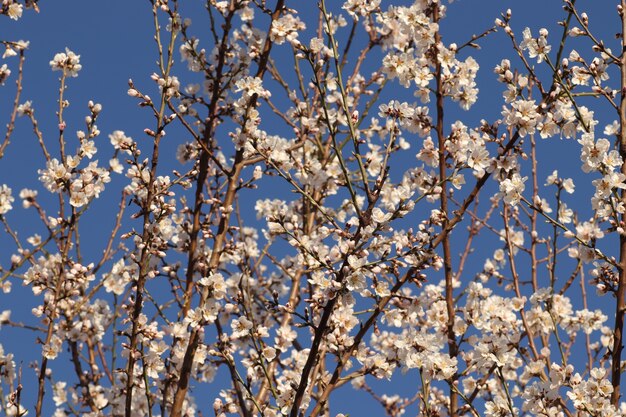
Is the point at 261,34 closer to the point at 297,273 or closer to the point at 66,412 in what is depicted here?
the point at 297,273

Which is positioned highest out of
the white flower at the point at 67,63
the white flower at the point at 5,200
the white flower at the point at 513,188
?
the white flower at the point at 67,63

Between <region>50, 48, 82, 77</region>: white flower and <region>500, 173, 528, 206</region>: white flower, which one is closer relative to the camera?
<region>500, 173, 528, 206</region>: white flower

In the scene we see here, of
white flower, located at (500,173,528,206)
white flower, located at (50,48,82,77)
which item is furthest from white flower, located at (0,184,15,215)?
white flower, located at (500,173,528,206)

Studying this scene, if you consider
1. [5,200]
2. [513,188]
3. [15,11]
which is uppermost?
[15,11]

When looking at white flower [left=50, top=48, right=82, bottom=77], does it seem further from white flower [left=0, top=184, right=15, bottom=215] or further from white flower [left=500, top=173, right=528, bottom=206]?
white flower [left=500, top=173, right=528, bottom=206]

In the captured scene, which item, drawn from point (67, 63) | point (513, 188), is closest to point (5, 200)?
point (67, 63)

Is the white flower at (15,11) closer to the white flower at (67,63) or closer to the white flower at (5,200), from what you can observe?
the white flower at (67,63)

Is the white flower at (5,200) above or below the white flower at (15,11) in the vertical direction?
below

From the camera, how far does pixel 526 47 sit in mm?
4688

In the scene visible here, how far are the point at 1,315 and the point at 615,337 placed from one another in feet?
15.2

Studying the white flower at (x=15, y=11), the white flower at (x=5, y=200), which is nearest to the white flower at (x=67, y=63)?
the white flower at (x=15, y=11)

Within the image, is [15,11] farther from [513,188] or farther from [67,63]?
[513,188]

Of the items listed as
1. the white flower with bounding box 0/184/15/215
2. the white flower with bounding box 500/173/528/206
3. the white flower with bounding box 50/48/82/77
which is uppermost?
the white flower with bounding box 50/48/82/77

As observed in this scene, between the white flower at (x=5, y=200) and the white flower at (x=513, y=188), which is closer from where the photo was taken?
the white flower at (x=513, y=188)
